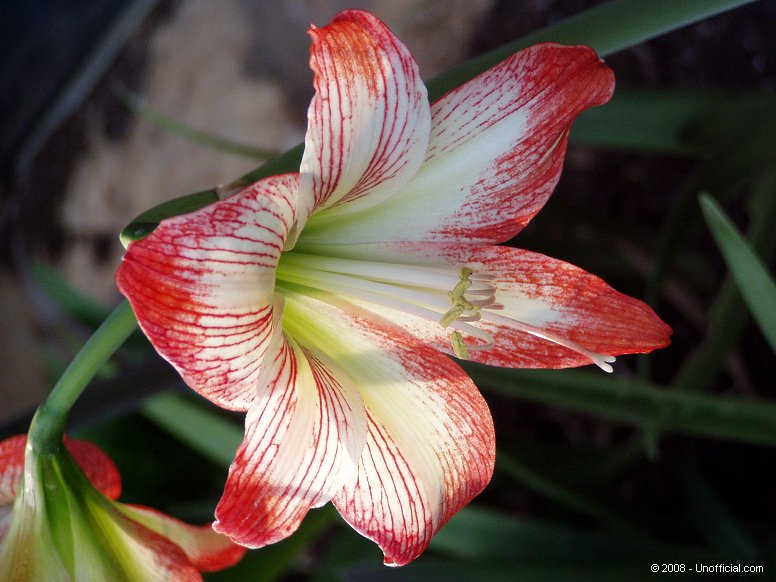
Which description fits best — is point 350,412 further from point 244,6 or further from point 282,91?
point 244,6

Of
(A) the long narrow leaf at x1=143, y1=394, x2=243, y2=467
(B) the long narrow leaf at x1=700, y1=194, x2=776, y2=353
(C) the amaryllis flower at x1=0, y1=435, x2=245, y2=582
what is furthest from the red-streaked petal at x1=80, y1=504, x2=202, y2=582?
(B) the long narrow leaf at x1=700, y1=194, x2=776, y2=353

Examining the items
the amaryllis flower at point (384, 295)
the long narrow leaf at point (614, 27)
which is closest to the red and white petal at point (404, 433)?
the amaryllis flower at point (384, 295)

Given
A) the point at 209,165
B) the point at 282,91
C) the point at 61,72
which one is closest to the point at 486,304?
the point at 282,91

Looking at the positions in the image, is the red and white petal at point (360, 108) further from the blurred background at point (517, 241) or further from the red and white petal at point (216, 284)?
the blurred background at point (517, 241)

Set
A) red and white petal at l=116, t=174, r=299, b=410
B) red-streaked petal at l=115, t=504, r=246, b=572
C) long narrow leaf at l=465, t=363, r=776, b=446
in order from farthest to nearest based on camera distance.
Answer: long narrow leaf at l=465, t=363, r=776, b=446, red-streaked petal at l=115, t=504, r=246, b=572, red and white petal at l=116, t=174, r=299, b=410

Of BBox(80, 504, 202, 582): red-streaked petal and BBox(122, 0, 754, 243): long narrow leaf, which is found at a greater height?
BBox(122, 0, 754, 243): long narrow leaf

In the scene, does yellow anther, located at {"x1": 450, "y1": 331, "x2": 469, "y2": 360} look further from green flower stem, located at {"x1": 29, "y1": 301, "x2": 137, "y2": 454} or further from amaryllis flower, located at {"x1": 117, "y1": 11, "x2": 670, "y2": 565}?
green flower stem, located at {"x1": 29, "y1": 301, "x2": 137, "y2": 454}

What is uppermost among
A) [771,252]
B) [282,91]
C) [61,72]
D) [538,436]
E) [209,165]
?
[61,72]
